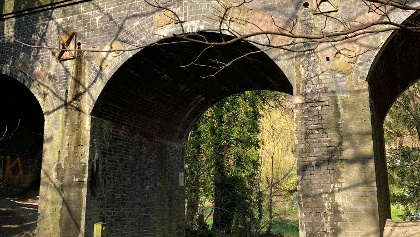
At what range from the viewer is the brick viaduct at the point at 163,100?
6309mm

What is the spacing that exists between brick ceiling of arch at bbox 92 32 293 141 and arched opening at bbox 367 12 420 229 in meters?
1.68

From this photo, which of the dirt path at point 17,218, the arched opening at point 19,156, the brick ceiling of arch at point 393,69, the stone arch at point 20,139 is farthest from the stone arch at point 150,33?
the dirt path at point 17,218

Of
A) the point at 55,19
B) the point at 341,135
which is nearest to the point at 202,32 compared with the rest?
the point at 341,135

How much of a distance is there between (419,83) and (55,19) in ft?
38.1

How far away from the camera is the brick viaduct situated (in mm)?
6309

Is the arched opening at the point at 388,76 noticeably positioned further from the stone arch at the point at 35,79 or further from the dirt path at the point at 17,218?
the dirt path at the point at 17,218

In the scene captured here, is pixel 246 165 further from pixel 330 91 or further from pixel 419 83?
pixel 330 91

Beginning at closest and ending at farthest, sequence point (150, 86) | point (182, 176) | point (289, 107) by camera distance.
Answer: point (150, 86), point (182, 176), point (289, 107)

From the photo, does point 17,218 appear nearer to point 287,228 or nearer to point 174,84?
point 174,84

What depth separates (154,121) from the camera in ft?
32.6

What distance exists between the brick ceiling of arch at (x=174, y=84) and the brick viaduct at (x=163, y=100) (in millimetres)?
30

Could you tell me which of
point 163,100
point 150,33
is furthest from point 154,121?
point 150,33

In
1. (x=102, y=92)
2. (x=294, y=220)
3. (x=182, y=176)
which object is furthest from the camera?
(x=294, y=220)

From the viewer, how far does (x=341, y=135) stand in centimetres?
635
